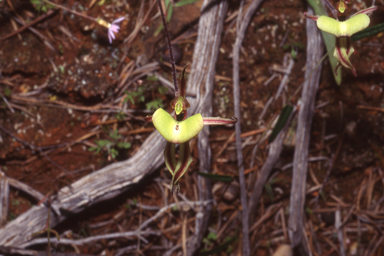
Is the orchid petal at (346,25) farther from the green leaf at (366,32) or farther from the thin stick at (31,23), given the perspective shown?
the thin stick at (31,23)

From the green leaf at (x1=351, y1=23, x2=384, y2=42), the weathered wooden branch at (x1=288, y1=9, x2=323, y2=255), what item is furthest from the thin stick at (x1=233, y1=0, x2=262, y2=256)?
the green leaf at (x1=351, y1=23, x2=384, y2=42)

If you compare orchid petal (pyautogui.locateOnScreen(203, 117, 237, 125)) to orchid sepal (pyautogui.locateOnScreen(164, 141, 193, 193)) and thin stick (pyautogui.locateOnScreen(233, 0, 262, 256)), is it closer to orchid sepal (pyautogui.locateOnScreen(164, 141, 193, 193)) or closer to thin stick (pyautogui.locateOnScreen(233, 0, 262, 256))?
orchid sepal (pyautogui.locateOnScreen(164, 141, 193, 193))

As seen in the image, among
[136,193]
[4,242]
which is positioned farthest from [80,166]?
[4,242]

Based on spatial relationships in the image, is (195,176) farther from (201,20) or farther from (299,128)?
(201,20)

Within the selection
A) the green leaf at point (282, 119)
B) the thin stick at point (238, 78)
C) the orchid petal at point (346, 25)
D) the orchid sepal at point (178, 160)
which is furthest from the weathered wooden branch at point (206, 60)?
the orchid petal at point (346, 25)

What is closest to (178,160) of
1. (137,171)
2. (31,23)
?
(137,171)

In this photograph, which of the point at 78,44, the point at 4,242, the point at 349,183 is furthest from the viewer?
the point at 349,183

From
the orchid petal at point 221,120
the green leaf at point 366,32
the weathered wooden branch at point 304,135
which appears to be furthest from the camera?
the weathered wooden branch at point 304,135
